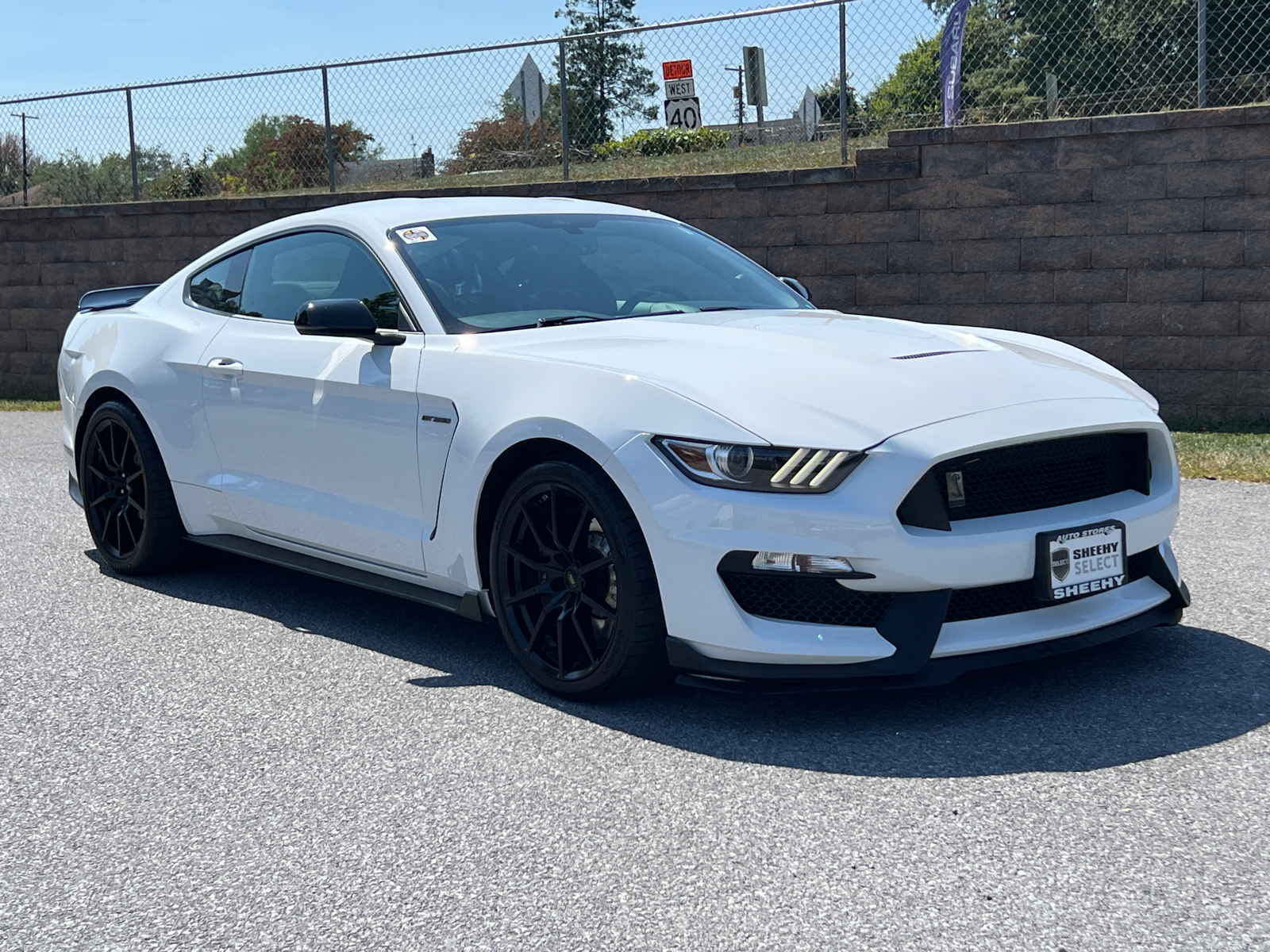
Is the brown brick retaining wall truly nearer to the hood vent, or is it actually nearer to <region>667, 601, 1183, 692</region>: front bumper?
the hood vent

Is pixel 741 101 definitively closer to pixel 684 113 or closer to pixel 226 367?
pixel 684 113

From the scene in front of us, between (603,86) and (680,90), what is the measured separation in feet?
4.94

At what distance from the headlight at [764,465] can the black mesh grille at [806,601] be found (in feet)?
0.84

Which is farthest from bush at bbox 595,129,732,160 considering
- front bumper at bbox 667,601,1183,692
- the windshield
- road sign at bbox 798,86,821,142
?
front bumper at bbox 667,601,1183,692

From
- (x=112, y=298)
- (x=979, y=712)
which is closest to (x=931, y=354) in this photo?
(x=979, y=712)

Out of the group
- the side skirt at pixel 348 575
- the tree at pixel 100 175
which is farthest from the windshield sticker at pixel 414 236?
the tree at pixel 100 175

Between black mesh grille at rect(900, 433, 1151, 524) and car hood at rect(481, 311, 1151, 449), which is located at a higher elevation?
car hood at rect(481, 311, 1151, 449)

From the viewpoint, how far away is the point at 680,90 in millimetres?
11961

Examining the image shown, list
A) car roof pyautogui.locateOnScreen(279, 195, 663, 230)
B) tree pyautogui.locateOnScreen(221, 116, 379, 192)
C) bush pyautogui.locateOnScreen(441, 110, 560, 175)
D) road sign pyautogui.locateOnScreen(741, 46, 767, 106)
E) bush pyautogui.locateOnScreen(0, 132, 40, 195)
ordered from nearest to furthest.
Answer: car roof pyautogui.locateOnScreen(279, 195, 663, 230) → road sign pyautogui.locateOnScreen(741, 46, 767, 106) → bush pyautogui.locateOnScreen(441, 110, 560, 175) → tree pyautogui.locateOnScreen(221, 116, 379, 192) → bush pyautogui.locateOnScreen(0, 132, 40, 195)

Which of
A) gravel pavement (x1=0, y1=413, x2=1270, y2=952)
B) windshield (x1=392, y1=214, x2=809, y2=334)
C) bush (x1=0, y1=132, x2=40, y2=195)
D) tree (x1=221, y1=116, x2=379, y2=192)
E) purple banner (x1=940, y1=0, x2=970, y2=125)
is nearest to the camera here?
gravel pavement (x1=0, y1=413, x2=1270, y2=952)

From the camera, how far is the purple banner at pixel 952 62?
10805mm

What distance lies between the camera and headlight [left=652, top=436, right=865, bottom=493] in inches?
142

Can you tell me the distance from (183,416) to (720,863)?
343 cm

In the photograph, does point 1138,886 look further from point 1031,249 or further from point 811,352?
point 1031,249
